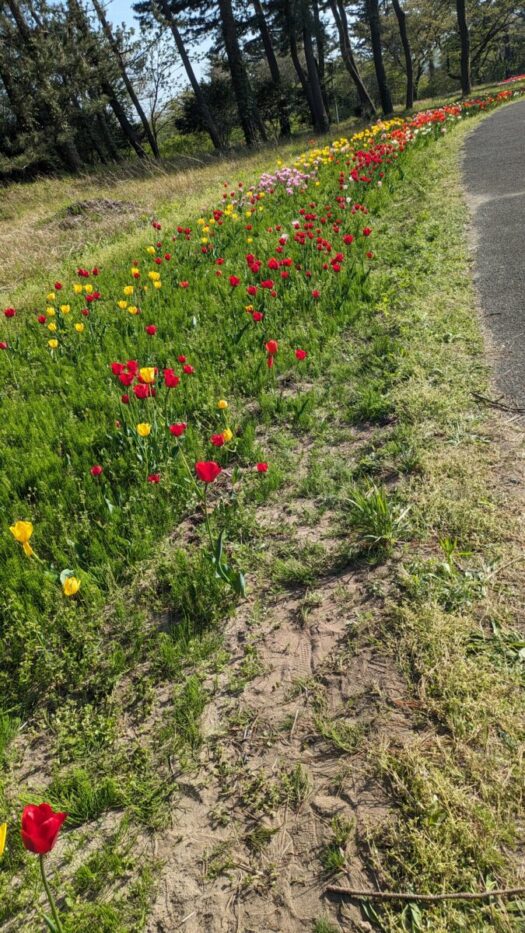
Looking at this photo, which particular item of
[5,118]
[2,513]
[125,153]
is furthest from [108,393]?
[125,153]

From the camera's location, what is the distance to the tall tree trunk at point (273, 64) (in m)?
23.7

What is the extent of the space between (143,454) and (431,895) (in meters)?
2.53

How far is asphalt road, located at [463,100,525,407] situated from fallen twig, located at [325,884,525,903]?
2.56 meters

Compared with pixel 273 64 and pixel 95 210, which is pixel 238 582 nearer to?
pixel 95 210

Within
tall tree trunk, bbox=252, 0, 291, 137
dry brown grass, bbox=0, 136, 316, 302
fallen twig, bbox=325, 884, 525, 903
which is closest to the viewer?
fallen twig, bbox=325, 884, 525, 903

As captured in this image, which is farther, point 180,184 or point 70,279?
point 180,184

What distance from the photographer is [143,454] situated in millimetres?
3205

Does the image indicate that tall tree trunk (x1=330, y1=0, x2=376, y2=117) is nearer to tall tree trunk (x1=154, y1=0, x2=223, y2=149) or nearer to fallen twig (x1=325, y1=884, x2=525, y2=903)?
A: tall tree trunk (x1=154, y1=0, x2=223, y2=149)

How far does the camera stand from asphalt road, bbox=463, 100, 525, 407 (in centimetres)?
366

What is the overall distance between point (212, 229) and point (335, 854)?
7850 mm

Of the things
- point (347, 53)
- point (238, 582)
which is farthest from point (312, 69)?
point (238, 582)

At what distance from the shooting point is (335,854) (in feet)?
4.84

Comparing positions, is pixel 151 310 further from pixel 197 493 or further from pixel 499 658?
pixel 499 658

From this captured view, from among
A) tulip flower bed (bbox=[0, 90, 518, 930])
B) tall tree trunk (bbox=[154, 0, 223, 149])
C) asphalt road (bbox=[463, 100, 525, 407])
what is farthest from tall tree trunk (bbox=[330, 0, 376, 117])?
tulip flower bed (bbox=[0, 90, 518, 930])
